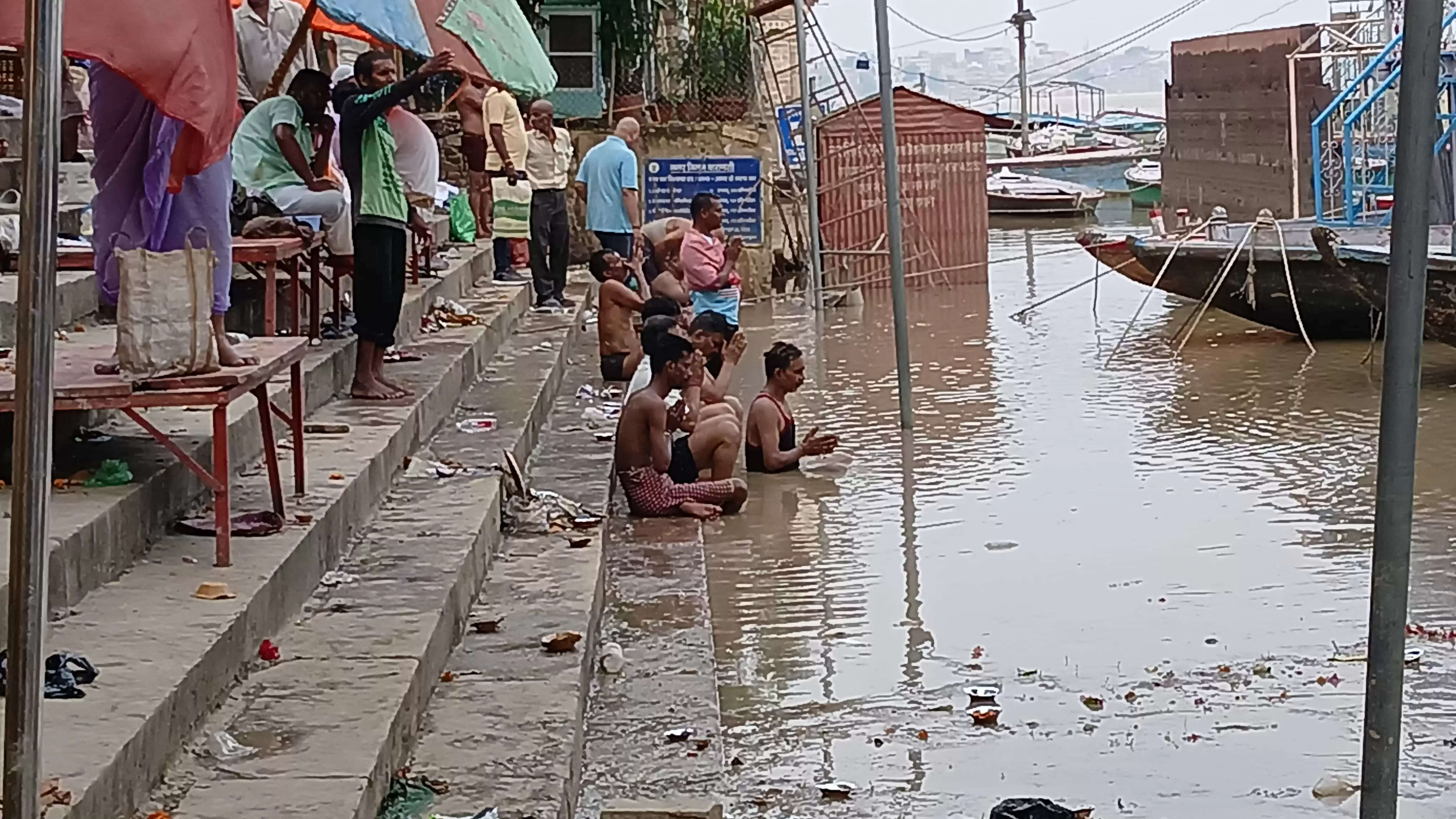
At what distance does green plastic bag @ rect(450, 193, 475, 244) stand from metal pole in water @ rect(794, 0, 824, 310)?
3508 mm

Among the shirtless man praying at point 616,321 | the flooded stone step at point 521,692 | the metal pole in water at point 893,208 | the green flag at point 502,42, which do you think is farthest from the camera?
the shirtless man praying at point 616,321

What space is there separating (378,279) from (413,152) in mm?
1684

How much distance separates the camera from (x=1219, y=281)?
15.5 meters

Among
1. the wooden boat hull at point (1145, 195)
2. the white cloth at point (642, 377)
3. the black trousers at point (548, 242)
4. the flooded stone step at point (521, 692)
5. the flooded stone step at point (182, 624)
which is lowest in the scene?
the flooded stone step at point (521, 692)

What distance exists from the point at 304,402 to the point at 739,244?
5.04 metres

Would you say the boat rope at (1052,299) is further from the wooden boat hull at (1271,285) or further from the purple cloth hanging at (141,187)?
the purple cloth hanging at (141,187)

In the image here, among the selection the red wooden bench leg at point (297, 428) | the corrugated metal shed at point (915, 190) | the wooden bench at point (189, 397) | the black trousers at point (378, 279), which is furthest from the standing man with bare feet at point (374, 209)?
the corrugated metal shed at point (915, 190)

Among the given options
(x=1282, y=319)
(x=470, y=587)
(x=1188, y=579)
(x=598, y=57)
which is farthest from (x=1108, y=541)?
(x=598, y=57)

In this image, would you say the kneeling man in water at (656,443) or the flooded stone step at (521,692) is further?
the kneeling man in water at (656,443)

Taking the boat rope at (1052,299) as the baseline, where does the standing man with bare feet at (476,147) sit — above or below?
above

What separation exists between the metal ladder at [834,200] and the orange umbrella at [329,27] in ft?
32.3

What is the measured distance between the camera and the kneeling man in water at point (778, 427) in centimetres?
927

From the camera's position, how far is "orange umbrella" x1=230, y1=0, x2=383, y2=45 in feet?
26.7

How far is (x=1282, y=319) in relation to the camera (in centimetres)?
1572
